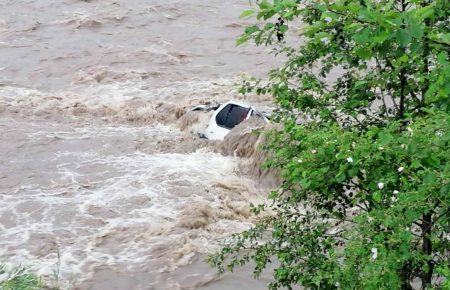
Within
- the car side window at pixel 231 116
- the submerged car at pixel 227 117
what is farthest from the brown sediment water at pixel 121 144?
the car side window at pixel 231 116

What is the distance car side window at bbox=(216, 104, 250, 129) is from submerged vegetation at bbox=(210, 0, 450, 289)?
8.68 m

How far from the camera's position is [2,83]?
66.9 ft

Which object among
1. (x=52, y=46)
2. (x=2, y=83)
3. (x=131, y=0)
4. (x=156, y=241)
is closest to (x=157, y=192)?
(x=156, y=241)

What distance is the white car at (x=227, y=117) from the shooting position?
49.2 feet

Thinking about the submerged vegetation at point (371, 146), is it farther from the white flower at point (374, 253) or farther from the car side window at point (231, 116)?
the car side window at point (231, 116)

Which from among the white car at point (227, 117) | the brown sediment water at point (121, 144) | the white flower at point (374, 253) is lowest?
the brown sediment water at point (121, 144)

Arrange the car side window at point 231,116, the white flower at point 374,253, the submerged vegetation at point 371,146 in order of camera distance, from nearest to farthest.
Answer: the submerged vegetation at point 371,146
the white flower at point 374,253
the car side window at point 231,116

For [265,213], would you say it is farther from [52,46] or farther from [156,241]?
[52,46]

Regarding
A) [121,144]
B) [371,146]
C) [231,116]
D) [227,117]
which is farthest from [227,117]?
[371,146]

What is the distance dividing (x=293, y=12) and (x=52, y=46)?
21.2 m

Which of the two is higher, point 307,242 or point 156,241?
point 307,242

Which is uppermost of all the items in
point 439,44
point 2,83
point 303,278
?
point 439,44

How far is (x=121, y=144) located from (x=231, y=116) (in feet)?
10.3

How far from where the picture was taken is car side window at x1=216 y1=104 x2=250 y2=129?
15.0 meters
